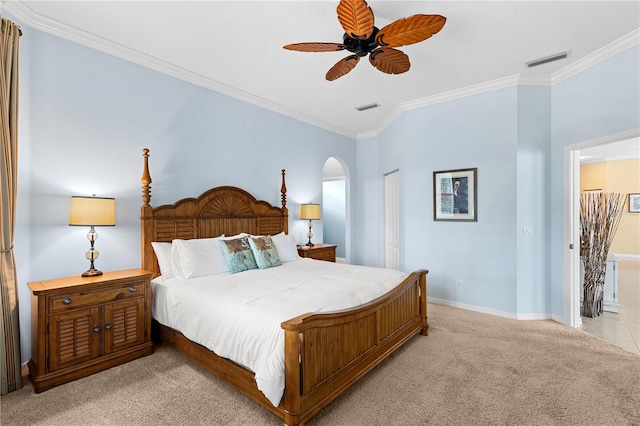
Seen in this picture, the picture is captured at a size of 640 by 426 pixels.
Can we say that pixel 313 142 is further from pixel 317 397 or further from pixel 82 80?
pixel 317 397

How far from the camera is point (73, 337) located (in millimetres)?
2441

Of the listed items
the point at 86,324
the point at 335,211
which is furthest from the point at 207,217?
the point at 335,211

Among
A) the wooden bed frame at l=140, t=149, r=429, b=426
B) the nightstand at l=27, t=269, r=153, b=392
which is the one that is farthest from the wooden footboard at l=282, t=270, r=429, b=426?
the nightstand at l=27, t=269, r=153, b=392

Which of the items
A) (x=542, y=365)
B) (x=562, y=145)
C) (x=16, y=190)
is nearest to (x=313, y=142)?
(x=562, y=145)

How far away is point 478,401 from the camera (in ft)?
7.13

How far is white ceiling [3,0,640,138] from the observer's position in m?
2.52

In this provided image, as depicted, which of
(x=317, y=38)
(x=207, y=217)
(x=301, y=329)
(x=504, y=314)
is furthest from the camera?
(x=504, y=314)

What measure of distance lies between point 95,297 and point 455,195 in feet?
13.7

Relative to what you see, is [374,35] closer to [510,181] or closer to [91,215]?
[510,181]

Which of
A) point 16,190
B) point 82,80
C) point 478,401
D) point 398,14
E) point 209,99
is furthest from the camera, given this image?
point 209,99

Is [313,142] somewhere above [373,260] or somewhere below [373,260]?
above

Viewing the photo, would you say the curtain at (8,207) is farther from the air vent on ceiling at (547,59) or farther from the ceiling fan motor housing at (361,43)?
the air vent on ceiling at (547,59)

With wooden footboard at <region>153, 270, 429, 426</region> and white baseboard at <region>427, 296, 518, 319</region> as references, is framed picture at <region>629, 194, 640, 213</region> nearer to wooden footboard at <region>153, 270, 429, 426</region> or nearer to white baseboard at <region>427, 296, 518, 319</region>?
white baseboard at <region>427, 296, 518, 319</region>

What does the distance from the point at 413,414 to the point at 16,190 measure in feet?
10.9
